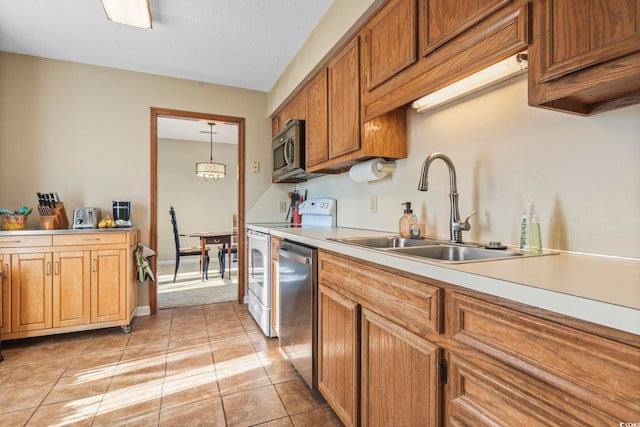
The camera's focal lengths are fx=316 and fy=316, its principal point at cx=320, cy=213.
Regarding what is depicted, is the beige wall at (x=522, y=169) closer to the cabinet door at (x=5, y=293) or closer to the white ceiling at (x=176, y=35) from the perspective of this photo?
the white ceiling at (x=176, y=35)

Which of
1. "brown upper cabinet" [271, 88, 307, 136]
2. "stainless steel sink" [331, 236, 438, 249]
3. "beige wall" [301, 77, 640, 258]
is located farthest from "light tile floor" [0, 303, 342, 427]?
"brown upper cabinet" [271, 88, 307, 136]

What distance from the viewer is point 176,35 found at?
2.50 metres

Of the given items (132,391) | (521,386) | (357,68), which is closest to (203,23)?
(357,68)

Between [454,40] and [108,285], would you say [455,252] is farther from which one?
[108,285]

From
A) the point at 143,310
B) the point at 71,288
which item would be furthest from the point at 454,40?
the point at 143,310

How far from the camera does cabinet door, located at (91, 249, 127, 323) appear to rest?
101 inches

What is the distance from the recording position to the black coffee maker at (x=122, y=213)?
2.92 meters

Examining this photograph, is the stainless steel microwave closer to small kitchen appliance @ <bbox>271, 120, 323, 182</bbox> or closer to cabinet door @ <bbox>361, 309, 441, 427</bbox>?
small kitchen appliance @ <bbox>271, 120, 323, 182</bbox>

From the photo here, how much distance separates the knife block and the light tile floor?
90 cm

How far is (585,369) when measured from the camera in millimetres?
554

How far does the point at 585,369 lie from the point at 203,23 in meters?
2.78

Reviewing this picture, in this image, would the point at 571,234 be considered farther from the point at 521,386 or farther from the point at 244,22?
the point at 244,22

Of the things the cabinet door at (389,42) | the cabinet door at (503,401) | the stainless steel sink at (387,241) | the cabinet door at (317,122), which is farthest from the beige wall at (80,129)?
the cabinet door at (503,401)

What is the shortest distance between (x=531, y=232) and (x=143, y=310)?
335 centimetres
